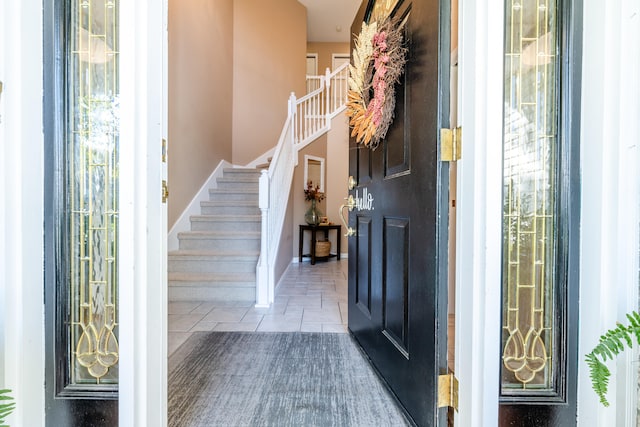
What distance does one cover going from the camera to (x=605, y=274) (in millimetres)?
953

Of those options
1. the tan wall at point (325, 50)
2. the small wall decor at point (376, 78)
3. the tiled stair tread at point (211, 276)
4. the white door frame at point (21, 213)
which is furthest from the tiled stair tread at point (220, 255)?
the tan wall at point (325, 50)

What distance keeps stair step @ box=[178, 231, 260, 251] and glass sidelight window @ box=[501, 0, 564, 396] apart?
279 centimetres

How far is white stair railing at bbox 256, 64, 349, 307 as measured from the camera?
115 inches

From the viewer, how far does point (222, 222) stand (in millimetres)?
3740

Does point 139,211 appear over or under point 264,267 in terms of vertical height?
over

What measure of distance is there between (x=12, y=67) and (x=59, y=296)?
74 centimetres

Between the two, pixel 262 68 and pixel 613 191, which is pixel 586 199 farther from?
pixel 262 68

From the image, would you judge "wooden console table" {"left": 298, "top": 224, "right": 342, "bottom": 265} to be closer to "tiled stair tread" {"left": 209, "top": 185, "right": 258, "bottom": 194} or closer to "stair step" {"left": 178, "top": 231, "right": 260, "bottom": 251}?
"tiled stair tread" {"left": 209, "top": 185, "right": 258, "bottom": 194}

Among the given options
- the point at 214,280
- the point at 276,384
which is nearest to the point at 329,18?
the point at 214,280

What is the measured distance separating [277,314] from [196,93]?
9.57ft

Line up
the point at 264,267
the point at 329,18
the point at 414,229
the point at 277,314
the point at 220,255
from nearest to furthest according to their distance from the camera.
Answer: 1. the point at 414,229
2. the point at 277,314
3. the point at 264,267
4. the point at 220,255
5. the point at 329,18

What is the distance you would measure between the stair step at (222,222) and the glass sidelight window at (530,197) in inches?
118

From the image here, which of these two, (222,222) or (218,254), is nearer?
(218,254)

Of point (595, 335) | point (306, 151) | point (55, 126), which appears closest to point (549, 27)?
point (595, 335)
